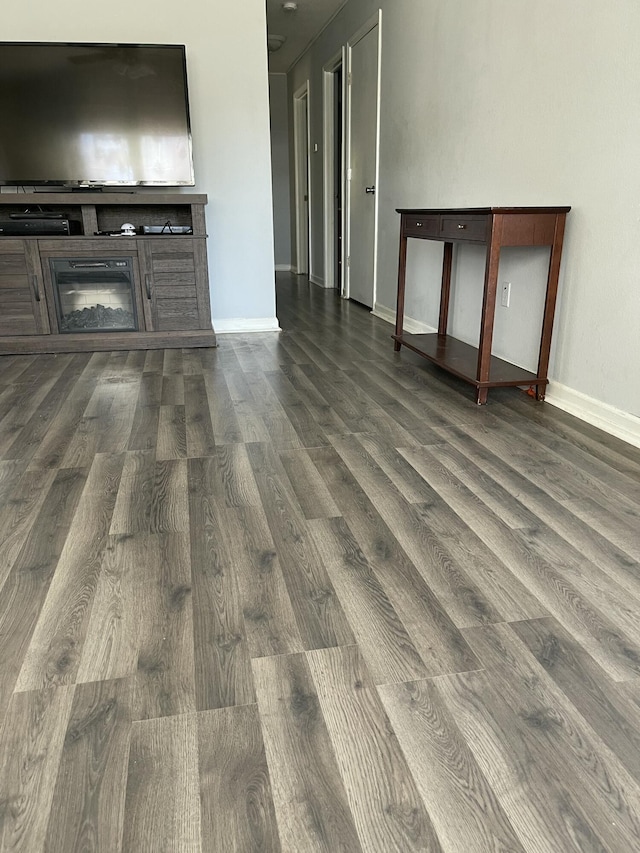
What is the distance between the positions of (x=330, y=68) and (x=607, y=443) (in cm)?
521

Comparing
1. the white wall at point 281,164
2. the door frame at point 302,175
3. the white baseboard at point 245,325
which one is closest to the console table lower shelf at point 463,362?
the white baseboard at point 245,325

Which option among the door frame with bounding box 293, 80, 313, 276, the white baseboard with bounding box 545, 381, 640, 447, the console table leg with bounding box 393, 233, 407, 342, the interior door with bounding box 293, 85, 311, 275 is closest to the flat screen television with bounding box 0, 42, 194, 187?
the console table leg with bounding box 393, 233, 407, 342

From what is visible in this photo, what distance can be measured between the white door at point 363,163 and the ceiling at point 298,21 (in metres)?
0.57

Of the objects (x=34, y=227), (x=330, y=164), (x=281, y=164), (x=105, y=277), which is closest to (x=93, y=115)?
(x=34, y=227)

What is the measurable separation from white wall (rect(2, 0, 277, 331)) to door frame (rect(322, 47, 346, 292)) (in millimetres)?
1794

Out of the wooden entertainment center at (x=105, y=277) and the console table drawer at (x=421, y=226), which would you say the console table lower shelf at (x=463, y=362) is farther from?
the wooden entertainment center at (x=105, y=277)

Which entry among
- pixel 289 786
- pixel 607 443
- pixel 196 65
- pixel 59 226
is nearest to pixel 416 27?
pixel 196 65

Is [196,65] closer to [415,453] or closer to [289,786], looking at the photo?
[415,453]

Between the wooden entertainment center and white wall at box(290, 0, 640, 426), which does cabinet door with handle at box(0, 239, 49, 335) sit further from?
white wall at box(290, 0, 640, 426)

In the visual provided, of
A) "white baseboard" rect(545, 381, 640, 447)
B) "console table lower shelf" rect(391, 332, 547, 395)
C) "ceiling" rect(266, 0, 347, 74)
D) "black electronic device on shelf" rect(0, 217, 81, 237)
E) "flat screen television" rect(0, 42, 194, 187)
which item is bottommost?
"white baseboard" rect(545, 381, 640, 447)

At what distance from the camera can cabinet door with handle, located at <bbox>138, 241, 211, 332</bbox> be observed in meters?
3.92

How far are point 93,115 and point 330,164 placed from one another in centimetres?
313

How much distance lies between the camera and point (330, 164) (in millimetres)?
6547

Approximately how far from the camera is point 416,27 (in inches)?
158
